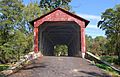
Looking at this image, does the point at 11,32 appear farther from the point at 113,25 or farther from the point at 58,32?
the point at 113,25

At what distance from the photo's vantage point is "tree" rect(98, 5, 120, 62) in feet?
206

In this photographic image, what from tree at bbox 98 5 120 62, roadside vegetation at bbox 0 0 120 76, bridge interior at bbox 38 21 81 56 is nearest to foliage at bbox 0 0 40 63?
roadside vegetation at bbox 0 0 120 76

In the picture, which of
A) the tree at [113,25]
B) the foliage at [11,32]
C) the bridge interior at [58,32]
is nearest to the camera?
the bridge interior at [58,32]

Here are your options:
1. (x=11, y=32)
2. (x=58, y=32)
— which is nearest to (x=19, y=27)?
(x=11, y=32)

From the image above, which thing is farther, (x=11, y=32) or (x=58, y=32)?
(x=11, y=32)

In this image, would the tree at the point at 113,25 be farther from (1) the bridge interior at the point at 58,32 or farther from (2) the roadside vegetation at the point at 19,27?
(1) the bridge interior at the point at 58,32

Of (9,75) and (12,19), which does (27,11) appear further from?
(9,75)

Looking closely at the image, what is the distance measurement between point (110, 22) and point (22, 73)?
52.1 metres

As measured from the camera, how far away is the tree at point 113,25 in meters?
62.7

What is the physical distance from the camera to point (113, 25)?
64812 mm

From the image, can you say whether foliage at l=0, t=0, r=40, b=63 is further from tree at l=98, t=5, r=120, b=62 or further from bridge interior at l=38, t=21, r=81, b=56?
tree at l=98, t=5, r=120, b=62

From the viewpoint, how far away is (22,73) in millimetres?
16828

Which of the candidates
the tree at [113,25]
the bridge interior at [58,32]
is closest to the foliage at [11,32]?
the bridge interior at [58,32]

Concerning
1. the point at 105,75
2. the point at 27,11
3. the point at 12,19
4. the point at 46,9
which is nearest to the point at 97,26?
the point at 46,9
